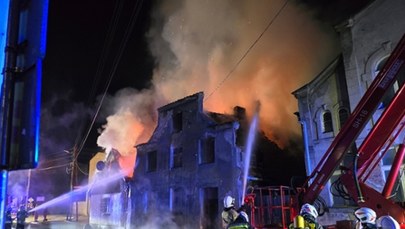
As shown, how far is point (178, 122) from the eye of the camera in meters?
21.9

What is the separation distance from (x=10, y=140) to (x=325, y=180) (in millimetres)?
6989

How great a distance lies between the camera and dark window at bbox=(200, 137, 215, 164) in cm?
1934

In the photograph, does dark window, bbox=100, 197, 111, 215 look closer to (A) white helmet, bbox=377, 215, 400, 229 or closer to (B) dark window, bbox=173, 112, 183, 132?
(B) dark window, bbox=173, 112, 183, 132

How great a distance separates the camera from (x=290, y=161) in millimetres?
22453

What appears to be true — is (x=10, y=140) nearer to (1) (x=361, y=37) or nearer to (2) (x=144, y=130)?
(1) (x=361, y=37)

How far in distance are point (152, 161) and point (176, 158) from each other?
2685 millimetres

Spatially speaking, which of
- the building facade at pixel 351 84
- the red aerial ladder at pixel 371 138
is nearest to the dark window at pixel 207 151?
the building facade at pixel 351 84

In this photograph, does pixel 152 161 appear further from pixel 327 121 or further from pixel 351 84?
pixel 351 84

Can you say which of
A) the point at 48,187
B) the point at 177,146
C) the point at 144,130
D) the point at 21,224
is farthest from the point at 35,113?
the point at 48,187

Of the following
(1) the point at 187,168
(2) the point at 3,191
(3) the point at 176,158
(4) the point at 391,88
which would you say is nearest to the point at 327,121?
(4) the point at 391,88

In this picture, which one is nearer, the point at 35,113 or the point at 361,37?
the point at 35,113

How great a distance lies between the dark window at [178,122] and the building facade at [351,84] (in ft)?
26.2

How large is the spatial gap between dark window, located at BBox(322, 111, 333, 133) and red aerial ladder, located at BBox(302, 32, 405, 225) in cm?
778

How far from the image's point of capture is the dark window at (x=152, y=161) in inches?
909
